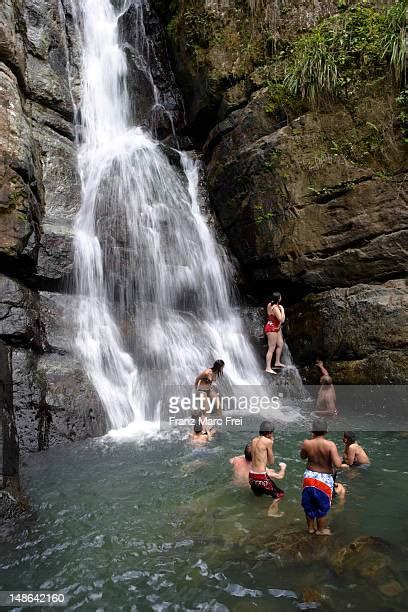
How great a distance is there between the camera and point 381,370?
9344 mm

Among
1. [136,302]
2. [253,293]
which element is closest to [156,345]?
[136,302]

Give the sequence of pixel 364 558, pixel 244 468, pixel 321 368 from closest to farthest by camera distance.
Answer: pixel 364 558 → pixel 244 468 → pixel 321 368

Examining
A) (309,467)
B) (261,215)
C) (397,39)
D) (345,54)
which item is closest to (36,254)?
(261,215)

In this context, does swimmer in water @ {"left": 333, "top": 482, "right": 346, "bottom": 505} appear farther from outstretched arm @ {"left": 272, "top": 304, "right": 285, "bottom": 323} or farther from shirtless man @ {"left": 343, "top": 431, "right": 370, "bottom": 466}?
outstretched arm @ {"left": 272, "top": 304, "right": 285, "bottom": 323}

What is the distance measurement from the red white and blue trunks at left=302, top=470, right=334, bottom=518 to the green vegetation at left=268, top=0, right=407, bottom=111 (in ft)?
30.4

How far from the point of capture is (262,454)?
18.4ft

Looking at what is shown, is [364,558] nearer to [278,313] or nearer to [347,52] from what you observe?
[278,313]

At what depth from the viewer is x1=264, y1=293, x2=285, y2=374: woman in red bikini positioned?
35.7 ft

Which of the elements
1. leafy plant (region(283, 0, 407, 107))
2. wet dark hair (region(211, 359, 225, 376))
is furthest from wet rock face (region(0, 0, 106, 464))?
leafy plant (region(283, 0, 407, 107))

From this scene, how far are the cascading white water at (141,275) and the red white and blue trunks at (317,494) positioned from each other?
4.71m

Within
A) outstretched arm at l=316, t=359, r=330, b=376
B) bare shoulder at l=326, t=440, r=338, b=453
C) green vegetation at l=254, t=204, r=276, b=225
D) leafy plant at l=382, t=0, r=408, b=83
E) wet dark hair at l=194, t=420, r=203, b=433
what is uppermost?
leafy plant at l=382, t=0, r=408, b=83

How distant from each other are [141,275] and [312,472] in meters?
7.29

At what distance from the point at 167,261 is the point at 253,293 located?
2567 millimetres

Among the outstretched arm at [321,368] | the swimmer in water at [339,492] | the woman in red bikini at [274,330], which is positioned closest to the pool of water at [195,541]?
the swimmer in water at [339,492]
